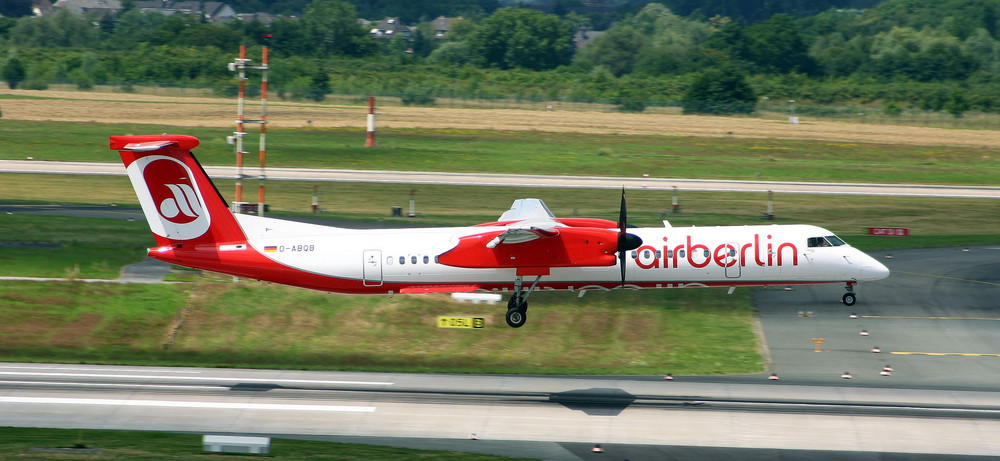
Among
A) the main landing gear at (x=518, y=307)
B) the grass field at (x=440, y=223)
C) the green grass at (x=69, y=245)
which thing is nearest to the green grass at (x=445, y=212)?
the green grass at (x=69, y=245)

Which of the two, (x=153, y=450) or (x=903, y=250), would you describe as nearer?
(x=153, y=450)

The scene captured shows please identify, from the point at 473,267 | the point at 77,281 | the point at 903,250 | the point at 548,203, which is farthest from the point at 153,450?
the point at 903,250

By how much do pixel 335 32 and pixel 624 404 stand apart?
451 feet

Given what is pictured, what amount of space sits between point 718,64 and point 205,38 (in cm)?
8946

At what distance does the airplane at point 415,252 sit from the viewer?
120 ft

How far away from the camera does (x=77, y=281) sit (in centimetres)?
5434

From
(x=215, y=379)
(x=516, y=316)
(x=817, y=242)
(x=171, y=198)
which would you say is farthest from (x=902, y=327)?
(x=171, y=198)

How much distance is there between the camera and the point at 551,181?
8294 centimetres

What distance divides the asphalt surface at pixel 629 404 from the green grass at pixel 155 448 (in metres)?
1.04

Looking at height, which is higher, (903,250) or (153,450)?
(903,250)

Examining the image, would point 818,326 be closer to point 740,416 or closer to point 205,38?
point 740,416

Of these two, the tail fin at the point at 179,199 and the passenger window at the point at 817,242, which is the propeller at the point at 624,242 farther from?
the tail fin at the point at 179,199

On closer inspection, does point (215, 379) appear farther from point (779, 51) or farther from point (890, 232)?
point (779, 51)

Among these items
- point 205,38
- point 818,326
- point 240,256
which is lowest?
point 818,326
